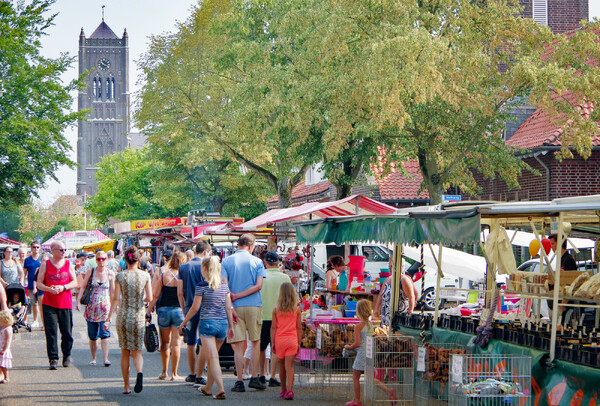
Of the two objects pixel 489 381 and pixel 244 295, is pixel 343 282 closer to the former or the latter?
pixel 244 295

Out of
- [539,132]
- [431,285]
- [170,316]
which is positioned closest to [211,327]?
[170,316]

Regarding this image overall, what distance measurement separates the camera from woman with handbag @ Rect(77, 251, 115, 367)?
14.4 m

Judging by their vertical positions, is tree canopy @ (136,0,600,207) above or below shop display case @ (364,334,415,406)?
above

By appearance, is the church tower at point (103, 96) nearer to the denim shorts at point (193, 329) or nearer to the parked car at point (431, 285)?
the parked car at point (431, 285)

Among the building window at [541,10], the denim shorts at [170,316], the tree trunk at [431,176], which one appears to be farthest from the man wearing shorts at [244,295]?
the building window at [541,10]

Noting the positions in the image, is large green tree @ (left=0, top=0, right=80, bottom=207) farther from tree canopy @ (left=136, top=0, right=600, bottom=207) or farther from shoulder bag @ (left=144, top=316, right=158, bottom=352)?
shoulder bag @ (left=144, top=316, right=158, bottom=352)

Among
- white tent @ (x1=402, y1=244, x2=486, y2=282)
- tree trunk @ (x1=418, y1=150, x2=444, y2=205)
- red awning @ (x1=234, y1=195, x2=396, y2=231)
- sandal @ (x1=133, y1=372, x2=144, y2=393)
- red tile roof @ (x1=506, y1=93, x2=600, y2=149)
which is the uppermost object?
red tile roof @ (x1=506, y1=93, x2=600, y2=149)

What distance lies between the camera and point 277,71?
87.9 ft

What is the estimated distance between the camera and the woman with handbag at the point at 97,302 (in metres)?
14.4

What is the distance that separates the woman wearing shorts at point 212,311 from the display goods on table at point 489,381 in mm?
3747

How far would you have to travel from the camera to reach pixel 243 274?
11.5 m

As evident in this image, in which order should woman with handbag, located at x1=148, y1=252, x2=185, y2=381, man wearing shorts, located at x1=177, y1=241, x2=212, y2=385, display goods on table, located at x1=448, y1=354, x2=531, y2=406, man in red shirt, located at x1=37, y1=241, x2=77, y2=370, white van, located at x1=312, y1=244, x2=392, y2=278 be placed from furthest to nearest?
1. white van, located at x1=312, y1=244, x2=392, y2=278
2. man in red shirt, located at x1=37, y1=241, x2=77, y2=370
3. woman with handbag, located at x1=148, y1=252, x2=185, y2=381
4. man wearing shorts, located at x1=177, y1=241, x2=212, y2=385
5. display goods on table, located at x1=448, y1=354, x2=531, y2=406

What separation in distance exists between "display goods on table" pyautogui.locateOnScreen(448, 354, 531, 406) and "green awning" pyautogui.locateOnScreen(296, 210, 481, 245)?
1.13 m

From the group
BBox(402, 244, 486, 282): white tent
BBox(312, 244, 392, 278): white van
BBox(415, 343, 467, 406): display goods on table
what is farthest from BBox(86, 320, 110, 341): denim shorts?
BBox(312, 244, 392, 278): white van
